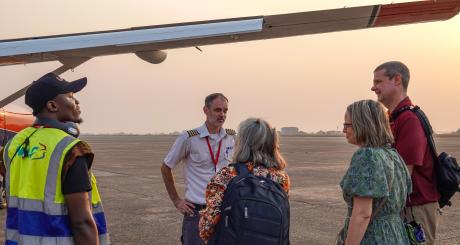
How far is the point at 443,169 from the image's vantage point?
351 centimetres

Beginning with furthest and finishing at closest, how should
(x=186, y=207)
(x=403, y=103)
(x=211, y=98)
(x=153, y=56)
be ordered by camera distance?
(x=153, y=56), (x=211, y=98), (x=186, y=207), (x=403, y=103)

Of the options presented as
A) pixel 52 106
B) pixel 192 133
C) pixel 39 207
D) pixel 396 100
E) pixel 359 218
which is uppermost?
pixel 396 100

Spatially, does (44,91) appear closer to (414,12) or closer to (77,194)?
(77,194)

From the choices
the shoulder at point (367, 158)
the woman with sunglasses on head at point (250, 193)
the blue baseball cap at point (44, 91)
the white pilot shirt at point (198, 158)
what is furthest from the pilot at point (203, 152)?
the blue baseball cap at point (44, 91)

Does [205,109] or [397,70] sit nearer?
[397,70]

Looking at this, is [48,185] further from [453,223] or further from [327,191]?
[327,191]

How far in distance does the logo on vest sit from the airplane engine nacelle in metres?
3.73

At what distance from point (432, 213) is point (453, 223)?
17.7ft

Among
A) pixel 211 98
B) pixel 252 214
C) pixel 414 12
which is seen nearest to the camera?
pixel 252 214

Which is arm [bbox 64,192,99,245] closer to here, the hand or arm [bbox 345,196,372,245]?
arm [bbox 345,196,372,245]

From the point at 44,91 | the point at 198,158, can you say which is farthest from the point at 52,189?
the point at 198,158

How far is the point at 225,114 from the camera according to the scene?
14.6ft

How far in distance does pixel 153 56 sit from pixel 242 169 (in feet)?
12.1

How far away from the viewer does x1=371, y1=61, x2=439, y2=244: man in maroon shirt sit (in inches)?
135
